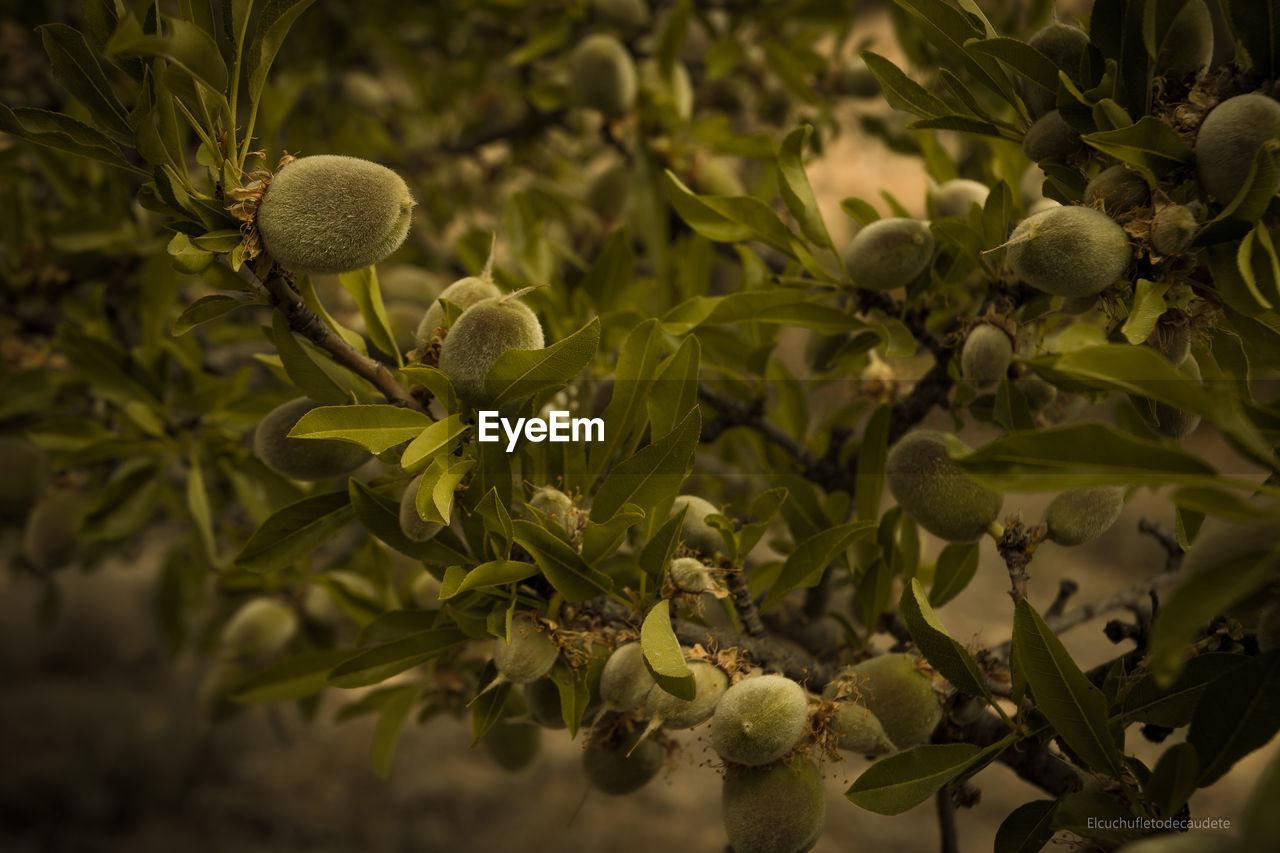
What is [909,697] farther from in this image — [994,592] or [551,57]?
[994,592]

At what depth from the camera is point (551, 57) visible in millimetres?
1878

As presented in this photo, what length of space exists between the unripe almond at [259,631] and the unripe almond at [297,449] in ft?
1.97

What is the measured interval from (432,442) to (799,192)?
455 millimetres

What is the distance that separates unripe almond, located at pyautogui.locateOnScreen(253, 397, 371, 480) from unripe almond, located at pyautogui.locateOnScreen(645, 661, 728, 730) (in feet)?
1.08

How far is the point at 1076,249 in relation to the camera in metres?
0.61

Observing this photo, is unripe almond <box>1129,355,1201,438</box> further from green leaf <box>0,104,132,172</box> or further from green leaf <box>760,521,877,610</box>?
green leaf <box>0,104,132,172</box>

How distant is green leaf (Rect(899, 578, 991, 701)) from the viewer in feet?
2.13

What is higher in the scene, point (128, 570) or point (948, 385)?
point (948, 385)

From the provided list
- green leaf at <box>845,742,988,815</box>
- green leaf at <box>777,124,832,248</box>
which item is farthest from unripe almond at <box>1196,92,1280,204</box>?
green leaf at <box>845,742,988,815</box>

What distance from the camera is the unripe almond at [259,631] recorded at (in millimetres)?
1240

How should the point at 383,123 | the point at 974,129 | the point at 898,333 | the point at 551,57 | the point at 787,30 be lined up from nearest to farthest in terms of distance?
the point at 974,129 < the point at 898,333 < the point at 787,30 < the point at 551,57 < the point at 383,123

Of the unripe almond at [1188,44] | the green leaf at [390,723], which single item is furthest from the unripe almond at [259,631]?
the unripe almond at [1188,44]

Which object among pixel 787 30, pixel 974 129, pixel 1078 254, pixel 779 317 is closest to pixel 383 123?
pixel 787 30

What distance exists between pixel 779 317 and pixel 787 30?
1.06m
